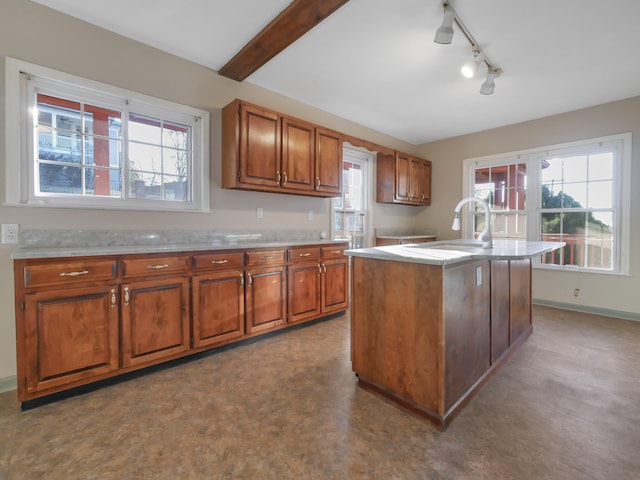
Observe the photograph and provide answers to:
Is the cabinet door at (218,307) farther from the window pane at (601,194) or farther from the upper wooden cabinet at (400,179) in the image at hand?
the window pane at (601,194)

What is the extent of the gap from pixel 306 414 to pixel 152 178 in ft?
7.55

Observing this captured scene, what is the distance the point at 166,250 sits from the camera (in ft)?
7.20

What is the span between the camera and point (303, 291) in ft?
10.3

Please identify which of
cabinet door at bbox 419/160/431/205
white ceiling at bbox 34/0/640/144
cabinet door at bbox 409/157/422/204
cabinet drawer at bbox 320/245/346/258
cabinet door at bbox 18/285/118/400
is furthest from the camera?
cabinet door at bbox 419/160/431/205

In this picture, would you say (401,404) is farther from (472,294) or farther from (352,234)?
(352,234)

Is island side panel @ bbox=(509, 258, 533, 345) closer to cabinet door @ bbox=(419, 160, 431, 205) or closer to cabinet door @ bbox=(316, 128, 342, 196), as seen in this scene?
cabinet door @ bbox=(316, 128, 342, 196)

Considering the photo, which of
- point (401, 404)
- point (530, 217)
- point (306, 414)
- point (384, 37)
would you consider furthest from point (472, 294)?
point (530, 217)

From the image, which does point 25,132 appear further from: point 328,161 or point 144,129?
point 328,161

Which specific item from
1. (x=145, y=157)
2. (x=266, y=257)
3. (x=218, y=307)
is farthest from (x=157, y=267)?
(x=145, y=157)

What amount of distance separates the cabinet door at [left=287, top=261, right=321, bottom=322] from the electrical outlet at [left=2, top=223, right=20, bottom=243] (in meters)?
2.03

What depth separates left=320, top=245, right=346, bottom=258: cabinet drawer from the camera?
10.8 feet

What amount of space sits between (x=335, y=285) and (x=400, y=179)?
7.05 feet

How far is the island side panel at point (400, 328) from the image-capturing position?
1.63 metres

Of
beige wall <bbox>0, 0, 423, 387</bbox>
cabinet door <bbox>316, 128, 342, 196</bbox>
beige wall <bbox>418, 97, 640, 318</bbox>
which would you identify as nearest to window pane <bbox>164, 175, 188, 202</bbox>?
beige wall <bbox>0, 0, 423, 387</bbox>
